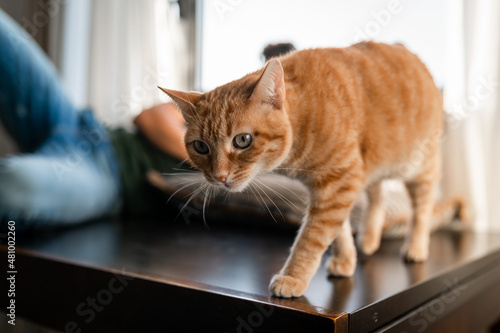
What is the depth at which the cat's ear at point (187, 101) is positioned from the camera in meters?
0.67

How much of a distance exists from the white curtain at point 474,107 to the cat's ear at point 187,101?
1133mm

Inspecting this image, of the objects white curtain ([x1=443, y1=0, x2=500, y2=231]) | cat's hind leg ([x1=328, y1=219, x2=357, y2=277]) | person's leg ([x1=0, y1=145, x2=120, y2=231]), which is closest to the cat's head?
cat's hind leg ([x1=328, y1=219, x2=357, y2=277])

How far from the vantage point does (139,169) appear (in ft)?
5.48

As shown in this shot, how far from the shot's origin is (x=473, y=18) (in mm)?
1497

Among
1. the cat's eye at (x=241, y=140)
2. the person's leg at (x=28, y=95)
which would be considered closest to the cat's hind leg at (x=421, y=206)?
the cat's eye at (x=241, y=140)

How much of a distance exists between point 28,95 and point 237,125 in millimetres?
1089

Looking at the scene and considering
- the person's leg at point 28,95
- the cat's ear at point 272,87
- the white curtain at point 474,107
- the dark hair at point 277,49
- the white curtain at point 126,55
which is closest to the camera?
the cat's ear at point 272,87

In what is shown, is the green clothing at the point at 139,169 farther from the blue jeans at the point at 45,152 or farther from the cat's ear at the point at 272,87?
the cat's ear at the point at 272,87

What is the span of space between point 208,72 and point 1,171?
573mm

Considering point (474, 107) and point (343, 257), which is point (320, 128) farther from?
point (474, 107)

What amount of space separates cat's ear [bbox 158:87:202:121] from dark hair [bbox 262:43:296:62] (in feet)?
0.57

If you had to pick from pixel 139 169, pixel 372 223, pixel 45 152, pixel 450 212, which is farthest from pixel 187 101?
pixel 450 212

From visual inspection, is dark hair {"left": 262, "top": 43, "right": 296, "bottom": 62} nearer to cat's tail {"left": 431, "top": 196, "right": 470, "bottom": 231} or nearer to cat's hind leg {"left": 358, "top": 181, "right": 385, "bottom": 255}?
cat's hind leg {"left": 358, "top": 181, "right": 385, "bottom": 255}

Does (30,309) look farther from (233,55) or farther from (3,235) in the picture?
(233,55)
